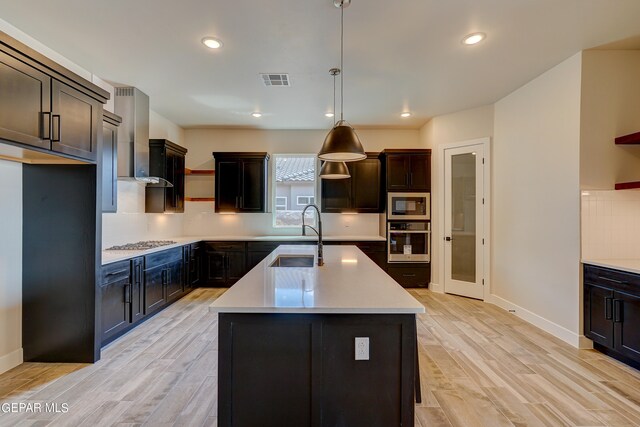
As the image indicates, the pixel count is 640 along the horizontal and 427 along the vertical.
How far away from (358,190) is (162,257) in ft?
11.2

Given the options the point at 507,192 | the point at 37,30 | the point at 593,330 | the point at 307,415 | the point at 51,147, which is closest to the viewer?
the point at 307,415

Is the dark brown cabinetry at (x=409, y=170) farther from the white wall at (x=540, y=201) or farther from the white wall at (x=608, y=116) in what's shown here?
the white wall at (x=608, y=116)

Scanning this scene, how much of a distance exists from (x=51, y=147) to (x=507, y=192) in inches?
197

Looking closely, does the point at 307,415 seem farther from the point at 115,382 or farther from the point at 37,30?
the point at 37,30

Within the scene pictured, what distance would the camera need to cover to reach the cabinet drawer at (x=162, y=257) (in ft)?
11.9

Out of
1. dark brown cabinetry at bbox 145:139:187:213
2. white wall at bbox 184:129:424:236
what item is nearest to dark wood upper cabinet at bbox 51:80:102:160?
dark brown cabinetry at bbox 145:139:187:213

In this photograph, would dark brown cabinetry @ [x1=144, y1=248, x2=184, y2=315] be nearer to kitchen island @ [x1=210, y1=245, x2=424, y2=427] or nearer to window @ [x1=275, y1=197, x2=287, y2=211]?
window @ [x1=275, y1=197, x2=287, y2=211]

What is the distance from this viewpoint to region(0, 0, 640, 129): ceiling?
231cm

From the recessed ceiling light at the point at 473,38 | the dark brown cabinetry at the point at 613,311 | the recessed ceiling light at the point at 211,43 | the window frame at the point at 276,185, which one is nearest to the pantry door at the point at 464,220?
the dark brown cabinetry at the point at 613,311

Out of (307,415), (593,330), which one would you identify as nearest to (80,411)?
(307,415)

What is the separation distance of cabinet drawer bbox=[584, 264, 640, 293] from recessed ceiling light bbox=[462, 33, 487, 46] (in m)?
2.42

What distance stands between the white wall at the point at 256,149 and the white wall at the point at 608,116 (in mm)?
2869

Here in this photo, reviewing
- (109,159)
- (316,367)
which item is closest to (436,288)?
(316,367)

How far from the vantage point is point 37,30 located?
2588 mm
